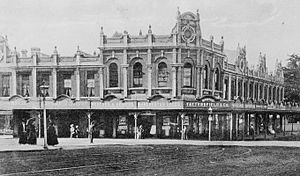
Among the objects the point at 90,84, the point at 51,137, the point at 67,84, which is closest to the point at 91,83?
the point at 90,84

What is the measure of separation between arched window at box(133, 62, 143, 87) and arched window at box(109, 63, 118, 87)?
1507 millimetres

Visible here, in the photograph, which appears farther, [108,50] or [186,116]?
[108,50]

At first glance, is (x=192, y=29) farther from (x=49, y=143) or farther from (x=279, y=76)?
(x=279, y=76)

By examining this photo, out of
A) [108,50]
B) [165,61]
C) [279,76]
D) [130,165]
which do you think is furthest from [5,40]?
[279,76]

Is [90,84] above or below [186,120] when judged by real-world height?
above

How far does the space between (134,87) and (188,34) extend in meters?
5.97

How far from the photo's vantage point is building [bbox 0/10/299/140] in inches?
1281

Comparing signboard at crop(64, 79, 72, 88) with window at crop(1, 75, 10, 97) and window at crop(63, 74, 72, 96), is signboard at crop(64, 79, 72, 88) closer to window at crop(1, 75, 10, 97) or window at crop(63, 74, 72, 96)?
window at crop(63, 74, 72, 96)

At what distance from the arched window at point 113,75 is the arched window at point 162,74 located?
3576mm

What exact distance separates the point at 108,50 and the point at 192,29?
6.90 metres

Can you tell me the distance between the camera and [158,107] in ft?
103

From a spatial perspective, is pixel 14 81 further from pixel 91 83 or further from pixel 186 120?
pixel 186 120

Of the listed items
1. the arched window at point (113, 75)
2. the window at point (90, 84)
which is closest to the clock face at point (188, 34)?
the arched window at point (113, 75)

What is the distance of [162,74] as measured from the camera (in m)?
34.9
